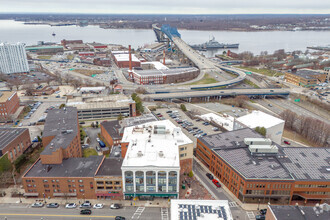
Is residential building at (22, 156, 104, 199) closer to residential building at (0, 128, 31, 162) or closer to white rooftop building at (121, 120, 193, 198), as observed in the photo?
white rooftop building at (121, 120, 193, 198)

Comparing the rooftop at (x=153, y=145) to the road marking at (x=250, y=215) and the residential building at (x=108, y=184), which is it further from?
the road marking at (x=250, y=215)

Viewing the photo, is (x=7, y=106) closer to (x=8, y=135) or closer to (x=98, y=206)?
(x=8, y=135)

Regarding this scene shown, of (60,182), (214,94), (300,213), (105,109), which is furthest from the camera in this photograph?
(214,94)

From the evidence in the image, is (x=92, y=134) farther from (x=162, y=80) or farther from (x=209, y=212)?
(x=162, y=80)

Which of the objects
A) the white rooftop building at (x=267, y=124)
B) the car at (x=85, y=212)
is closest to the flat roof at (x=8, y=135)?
the car at (x=85, y=212)

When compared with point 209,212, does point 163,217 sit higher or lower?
lower

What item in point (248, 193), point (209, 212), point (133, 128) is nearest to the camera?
point (209, 212)

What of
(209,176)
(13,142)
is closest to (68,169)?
(13,142)

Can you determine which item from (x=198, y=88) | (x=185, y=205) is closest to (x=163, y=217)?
(x=185, y=205)
